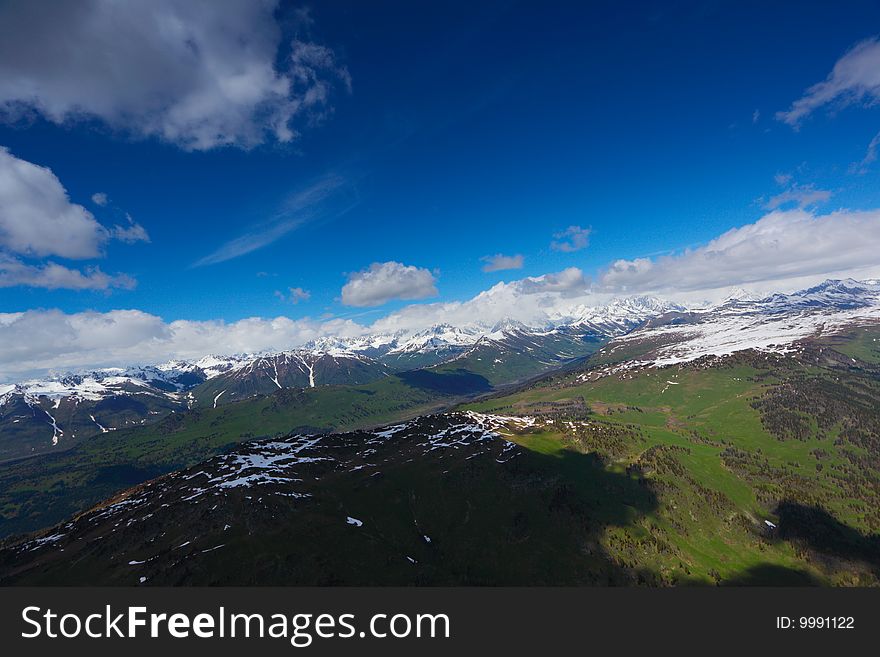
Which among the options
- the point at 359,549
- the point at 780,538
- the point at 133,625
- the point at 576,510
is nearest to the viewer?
the point at 133,625

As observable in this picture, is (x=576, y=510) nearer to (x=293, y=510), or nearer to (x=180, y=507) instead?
(x=293, y=510)

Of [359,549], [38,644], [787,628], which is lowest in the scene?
[359,549]

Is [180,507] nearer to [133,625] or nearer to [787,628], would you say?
[133,625]

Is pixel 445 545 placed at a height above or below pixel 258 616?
below

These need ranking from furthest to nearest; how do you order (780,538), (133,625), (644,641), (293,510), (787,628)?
1. (780,538)
2. (293,510)
3. (787,628)
4. (644,641)
5. (133,625)

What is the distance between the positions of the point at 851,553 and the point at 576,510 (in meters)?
126

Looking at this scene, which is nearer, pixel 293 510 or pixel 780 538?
pixel 293 510

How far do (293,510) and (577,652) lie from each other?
128 meters

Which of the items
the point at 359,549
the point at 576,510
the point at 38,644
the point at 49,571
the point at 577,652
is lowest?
the point at 576,510

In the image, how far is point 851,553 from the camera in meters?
175

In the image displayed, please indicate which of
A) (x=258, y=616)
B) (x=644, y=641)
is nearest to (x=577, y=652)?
(x=644, y=641)

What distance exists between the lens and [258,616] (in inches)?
1344

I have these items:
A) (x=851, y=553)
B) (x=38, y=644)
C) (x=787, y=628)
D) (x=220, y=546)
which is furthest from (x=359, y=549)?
(x=851, y=553)

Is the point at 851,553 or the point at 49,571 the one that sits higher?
the point at 49,571
